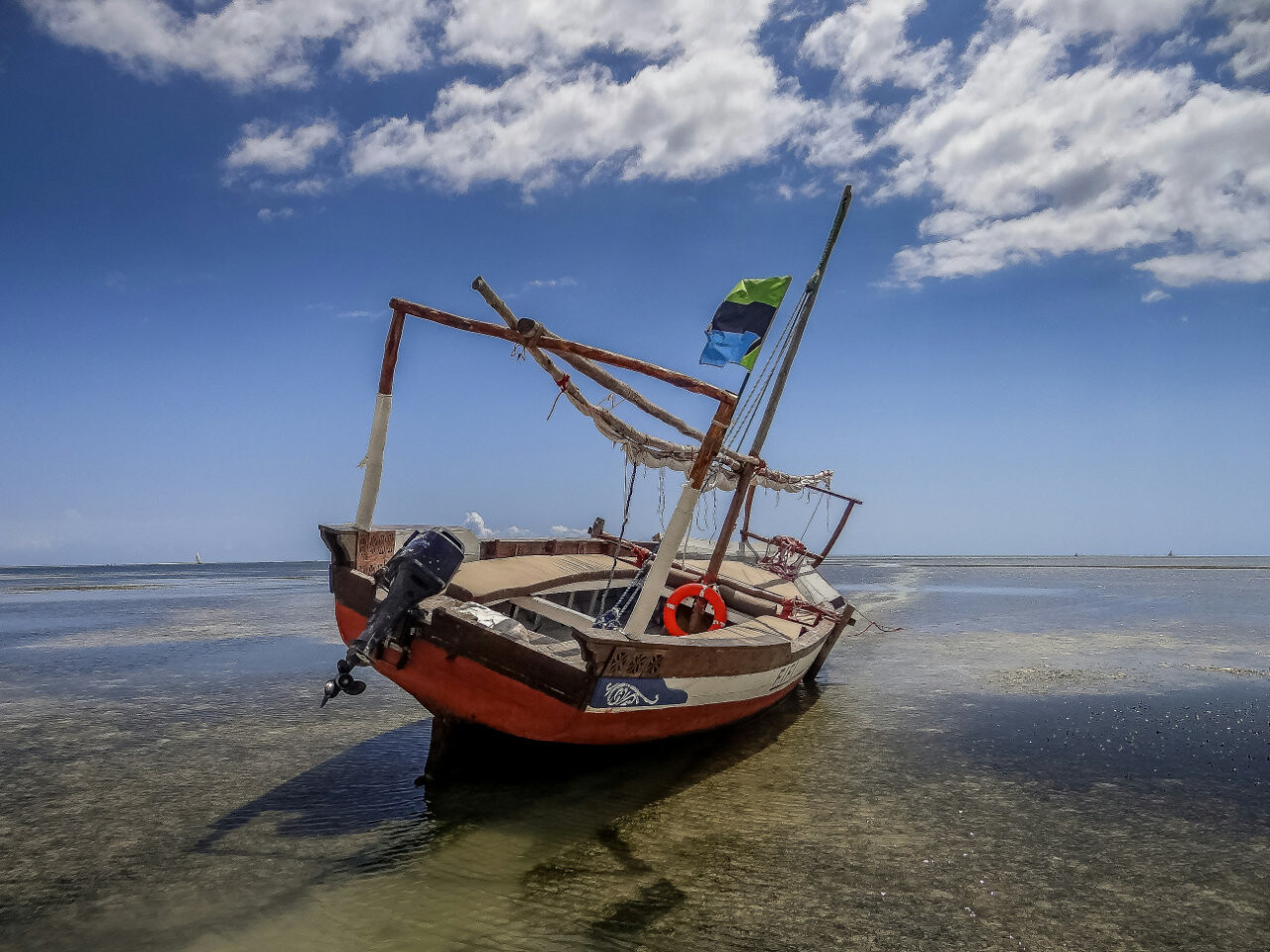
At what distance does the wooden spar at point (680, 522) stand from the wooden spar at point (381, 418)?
3437 millimetres

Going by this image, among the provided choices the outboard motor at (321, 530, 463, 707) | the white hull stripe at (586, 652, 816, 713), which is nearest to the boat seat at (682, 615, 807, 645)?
the white hull stripe at (586, 652, 816, 713)

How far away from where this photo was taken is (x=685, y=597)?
10453 mm

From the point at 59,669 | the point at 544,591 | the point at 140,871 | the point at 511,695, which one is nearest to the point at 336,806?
the point at 140,871

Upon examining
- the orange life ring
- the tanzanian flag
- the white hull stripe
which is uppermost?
the tanzanian flag

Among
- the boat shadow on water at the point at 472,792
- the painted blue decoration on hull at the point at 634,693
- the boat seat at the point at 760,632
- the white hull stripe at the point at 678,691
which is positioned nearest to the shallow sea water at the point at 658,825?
the boat shadow on water at the point at 472,792

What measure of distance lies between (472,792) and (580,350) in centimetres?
494

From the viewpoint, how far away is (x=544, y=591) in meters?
10.4

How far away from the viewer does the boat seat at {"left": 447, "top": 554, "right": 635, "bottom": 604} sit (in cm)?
933

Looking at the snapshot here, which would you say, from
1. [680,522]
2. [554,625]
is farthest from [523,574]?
[680,522]

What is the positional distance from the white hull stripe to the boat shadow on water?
92cm

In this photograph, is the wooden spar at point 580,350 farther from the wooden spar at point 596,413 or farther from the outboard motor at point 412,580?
the outboard motor at point 412,580

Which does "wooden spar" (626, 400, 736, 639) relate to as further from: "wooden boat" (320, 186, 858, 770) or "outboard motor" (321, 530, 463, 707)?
"outboard motor" (321, 530, 463, 707)

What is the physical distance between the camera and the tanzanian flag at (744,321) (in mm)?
10859

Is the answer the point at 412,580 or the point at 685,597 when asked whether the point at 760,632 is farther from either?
the point at 412,580
